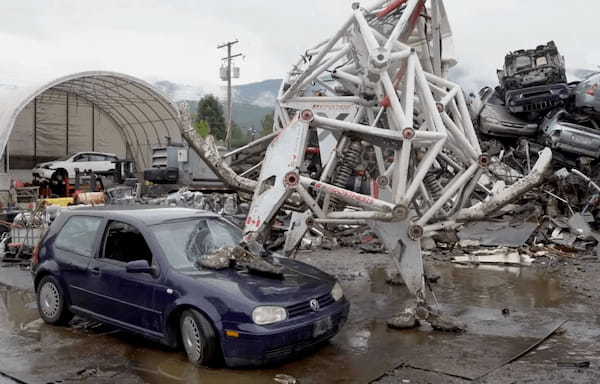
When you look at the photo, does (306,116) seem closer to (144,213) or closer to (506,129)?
(144,213)

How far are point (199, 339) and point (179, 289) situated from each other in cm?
53

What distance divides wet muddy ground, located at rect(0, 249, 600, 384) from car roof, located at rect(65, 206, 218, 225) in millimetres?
1410

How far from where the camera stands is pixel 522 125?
1806cm

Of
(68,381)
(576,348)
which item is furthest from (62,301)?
(576,348)

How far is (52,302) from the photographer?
279 inches

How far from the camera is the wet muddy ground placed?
5363 millimetres

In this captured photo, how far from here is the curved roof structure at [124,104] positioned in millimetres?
21797

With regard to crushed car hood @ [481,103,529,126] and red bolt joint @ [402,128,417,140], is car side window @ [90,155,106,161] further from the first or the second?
red bolt joint @ [402,128,417,140]

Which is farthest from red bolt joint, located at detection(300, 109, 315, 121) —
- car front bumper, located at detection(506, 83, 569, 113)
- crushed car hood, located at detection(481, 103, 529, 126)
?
crushed car hood, located at detection(481, 103, 529, 126)

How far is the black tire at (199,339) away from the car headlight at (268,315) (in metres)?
0.47

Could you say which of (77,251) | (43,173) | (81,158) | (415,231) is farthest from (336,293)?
(81,158)

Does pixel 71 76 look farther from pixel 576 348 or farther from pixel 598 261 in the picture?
pixel 576 348

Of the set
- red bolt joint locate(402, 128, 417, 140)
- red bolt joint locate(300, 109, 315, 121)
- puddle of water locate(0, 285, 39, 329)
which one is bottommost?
puddle of water locate(0, 285, 39, 329)

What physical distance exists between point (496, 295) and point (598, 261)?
14.6 ft
